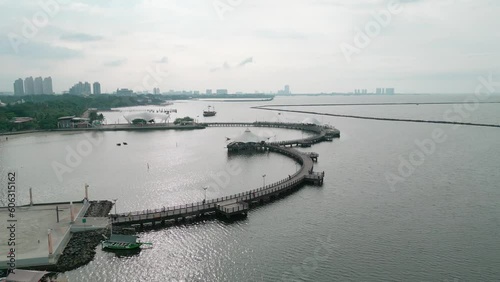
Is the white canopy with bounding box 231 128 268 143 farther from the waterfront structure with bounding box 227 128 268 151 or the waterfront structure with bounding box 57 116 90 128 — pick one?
the waterfront structure with bounding box 57 116 90 128

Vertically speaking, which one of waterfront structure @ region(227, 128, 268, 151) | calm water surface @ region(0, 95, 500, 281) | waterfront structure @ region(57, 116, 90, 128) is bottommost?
calm water surface @ region(0, 95, 500, 281)

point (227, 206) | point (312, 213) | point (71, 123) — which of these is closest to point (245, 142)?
point (227, 206)

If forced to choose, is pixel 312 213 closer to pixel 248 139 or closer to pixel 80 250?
pixel 80 250

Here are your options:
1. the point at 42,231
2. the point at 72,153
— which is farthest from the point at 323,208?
the point at 72,153

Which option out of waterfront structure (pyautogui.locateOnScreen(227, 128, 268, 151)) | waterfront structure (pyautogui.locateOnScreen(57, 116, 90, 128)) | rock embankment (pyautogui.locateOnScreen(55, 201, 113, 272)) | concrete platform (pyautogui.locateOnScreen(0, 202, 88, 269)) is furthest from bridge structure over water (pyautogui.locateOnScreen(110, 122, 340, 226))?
waterfront structure (pyautogui.locateOnScreen(57, 116, 90, 128))

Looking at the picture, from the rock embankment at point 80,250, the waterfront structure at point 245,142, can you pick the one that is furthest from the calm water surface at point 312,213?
the waterfront structure at point 245,142

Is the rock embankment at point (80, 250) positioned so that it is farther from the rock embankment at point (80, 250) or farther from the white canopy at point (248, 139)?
the white canopy at point (248, 139)
